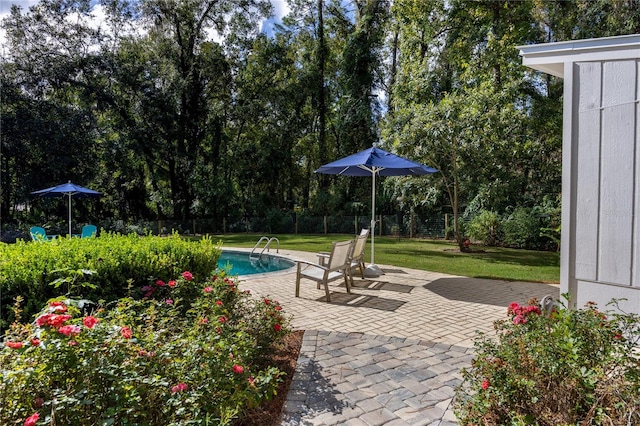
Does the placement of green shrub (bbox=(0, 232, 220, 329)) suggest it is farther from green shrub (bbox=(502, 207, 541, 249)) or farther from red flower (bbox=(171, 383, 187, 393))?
green shrub (bbox=(502, 207, 541, 249))

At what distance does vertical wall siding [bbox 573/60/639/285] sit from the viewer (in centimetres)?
333

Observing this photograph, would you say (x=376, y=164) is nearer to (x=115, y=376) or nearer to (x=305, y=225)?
(x=115, y=376)

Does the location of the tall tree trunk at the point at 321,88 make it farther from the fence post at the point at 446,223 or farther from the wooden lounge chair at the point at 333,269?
the wooden lounge chair at the point at 333,269

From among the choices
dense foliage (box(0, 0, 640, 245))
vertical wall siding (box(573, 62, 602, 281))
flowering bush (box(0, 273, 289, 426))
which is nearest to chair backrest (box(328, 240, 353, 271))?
Result: vertical wall siding (box(573, 62, 602, 281))

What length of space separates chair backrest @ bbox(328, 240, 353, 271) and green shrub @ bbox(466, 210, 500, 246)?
919cm

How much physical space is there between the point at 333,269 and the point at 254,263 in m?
5.63

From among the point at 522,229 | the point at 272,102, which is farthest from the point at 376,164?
the point at 272,102

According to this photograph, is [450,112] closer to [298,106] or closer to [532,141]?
[532,141]

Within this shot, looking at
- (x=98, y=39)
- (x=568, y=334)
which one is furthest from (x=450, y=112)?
(x=98, y=39)

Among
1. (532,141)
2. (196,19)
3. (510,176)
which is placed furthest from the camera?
(196,19)

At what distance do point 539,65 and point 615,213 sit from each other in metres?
1.64

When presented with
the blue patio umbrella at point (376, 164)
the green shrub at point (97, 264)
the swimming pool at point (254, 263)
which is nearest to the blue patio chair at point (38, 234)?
the green shrub at point (97, 264)

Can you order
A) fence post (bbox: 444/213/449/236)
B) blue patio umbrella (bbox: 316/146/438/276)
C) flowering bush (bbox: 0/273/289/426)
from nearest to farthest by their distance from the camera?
1. flowering bush (bbox: 0/273/289/426)
2. blue patio umbrella (bbox: 316/146/438/276)
3. fence post (bbox: 444/213/449/236)

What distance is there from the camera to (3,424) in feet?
5.74
